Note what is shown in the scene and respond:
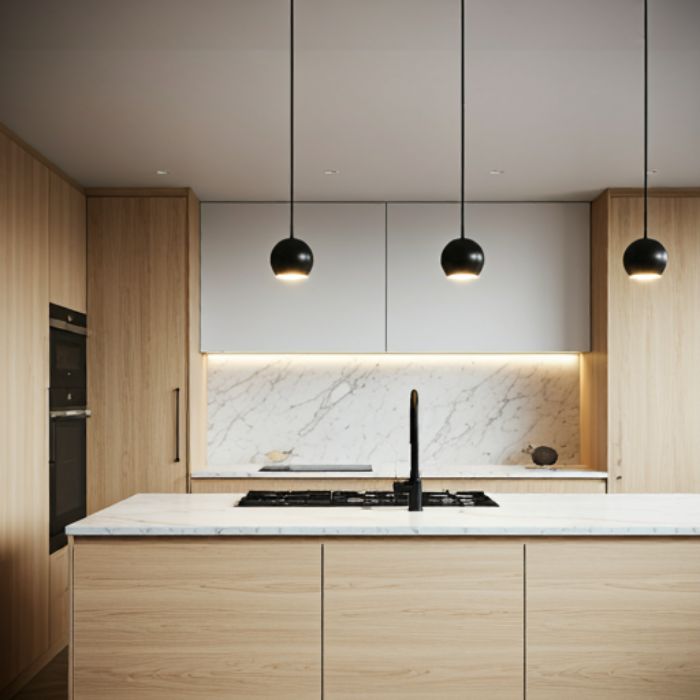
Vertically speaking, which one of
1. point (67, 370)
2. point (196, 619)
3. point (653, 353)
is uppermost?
point (653, 353)

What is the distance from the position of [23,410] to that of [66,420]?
59cm

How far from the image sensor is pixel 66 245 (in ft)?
14.2

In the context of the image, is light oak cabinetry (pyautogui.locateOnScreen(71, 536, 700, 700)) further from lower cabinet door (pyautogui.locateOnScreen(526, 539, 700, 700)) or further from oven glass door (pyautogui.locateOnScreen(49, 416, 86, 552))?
oven glass door (pyautogui.locateOnScreen(49, 416, 86, 552))

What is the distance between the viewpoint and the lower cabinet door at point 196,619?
8.57 feet

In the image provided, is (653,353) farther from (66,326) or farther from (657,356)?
(66,326)

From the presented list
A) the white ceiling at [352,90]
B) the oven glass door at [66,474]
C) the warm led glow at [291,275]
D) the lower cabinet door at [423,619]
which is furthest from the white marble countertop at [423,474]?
the lower cabinet door at [423,619]

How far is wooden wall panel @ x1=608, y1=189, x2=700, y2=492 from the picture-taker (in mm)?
4586

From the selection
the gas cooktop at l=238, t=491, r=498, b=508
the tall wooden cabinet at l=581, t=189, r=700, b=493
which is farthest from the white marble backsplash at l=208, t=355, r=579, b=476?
the gas cooktop at l=238, t=491, r=498, b=508

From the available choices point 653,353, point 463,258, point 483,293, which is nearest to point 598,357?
point 653,353

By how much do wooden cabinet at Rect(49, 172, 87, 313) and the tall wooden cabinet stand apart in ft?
10.1

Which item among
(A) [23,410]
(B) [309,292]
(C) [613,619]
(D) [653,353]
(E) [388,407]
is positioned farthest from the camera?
(E) [388,407]

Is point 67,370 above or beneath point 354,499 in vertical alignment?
above

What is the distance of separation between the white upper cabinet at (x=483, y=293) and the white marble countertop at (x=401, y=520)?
6.28ft

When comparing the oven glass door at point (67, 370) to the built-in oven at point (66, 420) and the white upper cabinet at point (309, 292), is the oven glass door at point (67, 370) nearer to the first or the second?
the built-in oven at point (66, 420)
